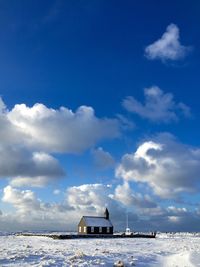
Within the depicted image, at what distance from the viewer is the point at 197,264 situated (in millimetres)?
35219

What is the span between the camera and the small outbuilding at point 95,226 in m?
106

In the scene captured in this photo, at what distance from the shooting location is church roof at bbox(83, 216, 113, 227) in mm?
107438

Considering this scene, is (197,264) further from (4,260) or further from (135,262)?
(4,260)

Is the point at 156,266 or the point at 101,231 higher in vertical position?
the point at 101,231

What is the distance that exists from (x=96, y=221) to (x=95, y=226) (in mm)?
1850

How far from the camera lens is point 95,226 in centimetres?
10719

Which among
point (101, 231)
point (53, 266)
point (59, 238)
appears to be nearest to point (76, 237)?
point (59, 238)

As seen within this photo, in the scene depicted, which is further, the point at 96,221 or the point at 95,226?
the point at 96,221

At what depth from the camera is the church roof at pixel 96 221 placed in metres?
107

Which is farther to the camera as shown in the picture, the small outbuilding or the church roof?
the church roof

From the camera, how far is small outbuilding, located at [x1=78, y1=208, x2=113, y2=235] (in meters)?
106

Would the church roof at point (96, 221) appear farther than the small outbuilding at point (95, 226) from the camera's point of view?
Yes

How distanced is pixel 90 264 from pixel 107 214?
276 ft

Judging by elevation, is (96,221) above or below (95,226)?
above
